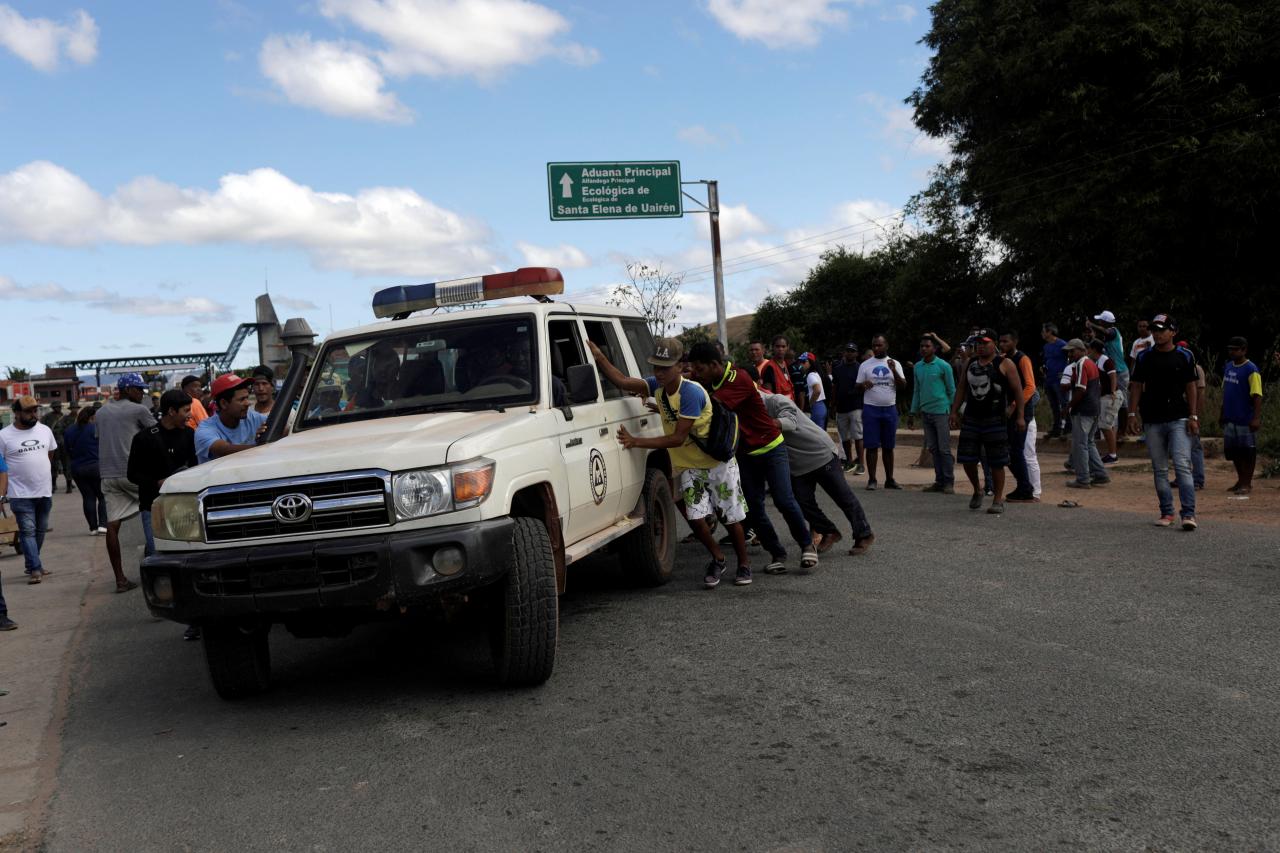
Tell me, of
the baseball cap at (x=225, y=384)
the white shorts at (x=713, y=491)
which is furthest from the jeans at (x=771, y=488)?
the baseball cap at (x=225, y=384)

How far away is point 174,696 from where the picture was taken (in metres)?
6.03

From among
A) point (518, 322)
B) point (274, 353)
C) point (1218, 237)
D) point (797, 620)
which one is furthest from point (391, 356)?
point (1218, 237)

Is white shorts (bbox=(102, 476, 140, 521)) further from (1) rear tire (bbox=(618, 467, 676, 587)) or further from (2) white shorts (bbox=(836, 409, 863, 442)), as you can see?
(2) white shorts (bbox=(836, 409, 863, 442))

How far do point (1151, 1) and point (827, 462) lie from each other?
70.9ft

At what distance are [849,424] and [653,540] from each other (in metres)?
7.98

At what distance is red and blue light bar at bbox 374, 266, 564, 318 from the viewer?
7.14 metres

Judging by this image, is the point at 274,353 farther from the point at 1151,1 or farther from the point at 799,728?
the point at 1151,1

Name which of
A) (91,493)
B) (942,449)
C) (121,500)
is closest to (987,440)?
(942,449)

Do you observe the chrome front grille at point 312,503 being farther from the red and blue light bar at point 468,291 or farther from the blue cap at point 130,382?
the blue cap at point 130,382

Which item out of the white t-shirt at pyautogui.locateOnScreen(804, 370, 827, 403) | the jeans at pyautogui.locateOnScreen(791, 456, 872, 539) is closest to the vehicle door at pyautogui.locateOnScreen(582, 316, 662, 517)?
the jeans at pyautogui.locateOnScreen(791, 456, 872, 539)

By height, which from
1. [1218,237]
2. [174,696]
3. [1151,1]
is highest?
[1151,1]

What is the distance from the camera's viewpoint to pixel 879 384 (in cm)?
1316

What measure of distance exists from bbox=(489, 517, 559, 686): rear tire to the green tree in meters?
22.6


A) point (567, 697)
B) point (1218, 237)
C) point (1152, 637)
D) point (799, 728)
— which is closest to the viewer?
point (799, 728)
